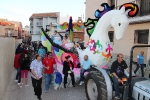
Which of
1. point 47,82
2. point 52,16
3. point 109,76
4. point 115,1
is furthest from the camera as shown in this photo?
point 52,16

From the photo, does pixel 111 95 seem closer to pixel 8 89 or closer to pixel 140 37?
pixel 8 89

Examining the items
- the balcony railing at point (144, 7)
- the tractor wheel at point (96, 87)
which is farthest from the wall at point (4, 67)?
the balcony railing at point (144, 7)

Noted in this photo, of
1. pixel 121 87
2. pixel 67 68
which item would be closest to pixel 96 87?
pixel 121 87

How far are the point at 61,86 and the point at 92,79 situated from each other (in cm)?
200

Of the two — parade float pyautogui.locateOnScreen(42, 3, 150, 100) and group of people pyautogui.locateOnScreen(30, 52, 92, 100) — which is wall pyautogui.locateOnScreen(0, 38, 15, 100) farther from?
parade float pyautogui.locateOnScreen(42, 3, 150, 100)

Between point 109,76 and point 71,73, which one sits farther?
point 71,73

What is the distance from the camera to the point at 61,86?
6.37 metres

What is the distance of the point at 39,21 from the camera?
5231 centimetres

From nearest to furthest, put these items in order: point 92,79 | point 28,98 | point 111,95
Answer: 1. point 111,95
2. point 92,79
3. point 28,98

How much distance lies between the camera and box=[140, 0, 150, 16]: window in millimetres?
11852

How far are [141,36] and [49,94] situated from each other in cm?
993

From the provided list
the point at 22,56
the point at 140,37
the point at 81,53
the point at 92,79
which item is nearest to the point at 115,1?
the point at 140,37

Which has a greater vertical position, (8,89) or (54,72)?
(54,72)

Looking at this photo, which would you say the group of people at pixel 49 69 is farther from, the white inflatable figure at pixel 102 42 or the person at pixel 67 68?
the white inflatable figure at pixel 102 42
